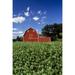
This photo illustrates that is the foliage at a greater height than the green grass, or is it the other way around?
the foliage

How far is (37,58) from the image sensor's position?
5.18 ft

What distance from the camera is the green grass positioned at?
1569 mm

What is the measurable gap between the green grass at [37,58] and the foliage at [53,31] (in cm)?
4

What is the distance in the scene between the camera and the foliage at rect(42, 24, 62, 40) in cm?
157

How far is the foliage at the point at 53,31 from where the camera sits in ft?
5.15

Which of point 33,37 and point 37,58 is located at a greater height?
point 33,37

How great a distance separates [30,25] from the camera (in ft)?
5.16

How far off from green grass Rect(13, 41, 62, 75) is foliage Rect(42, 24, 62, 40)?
0.14ft

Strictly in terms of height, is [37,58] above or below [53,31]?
below

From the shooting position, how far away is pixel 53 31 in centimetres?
159

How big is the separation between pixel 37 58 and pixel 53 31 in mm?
193
